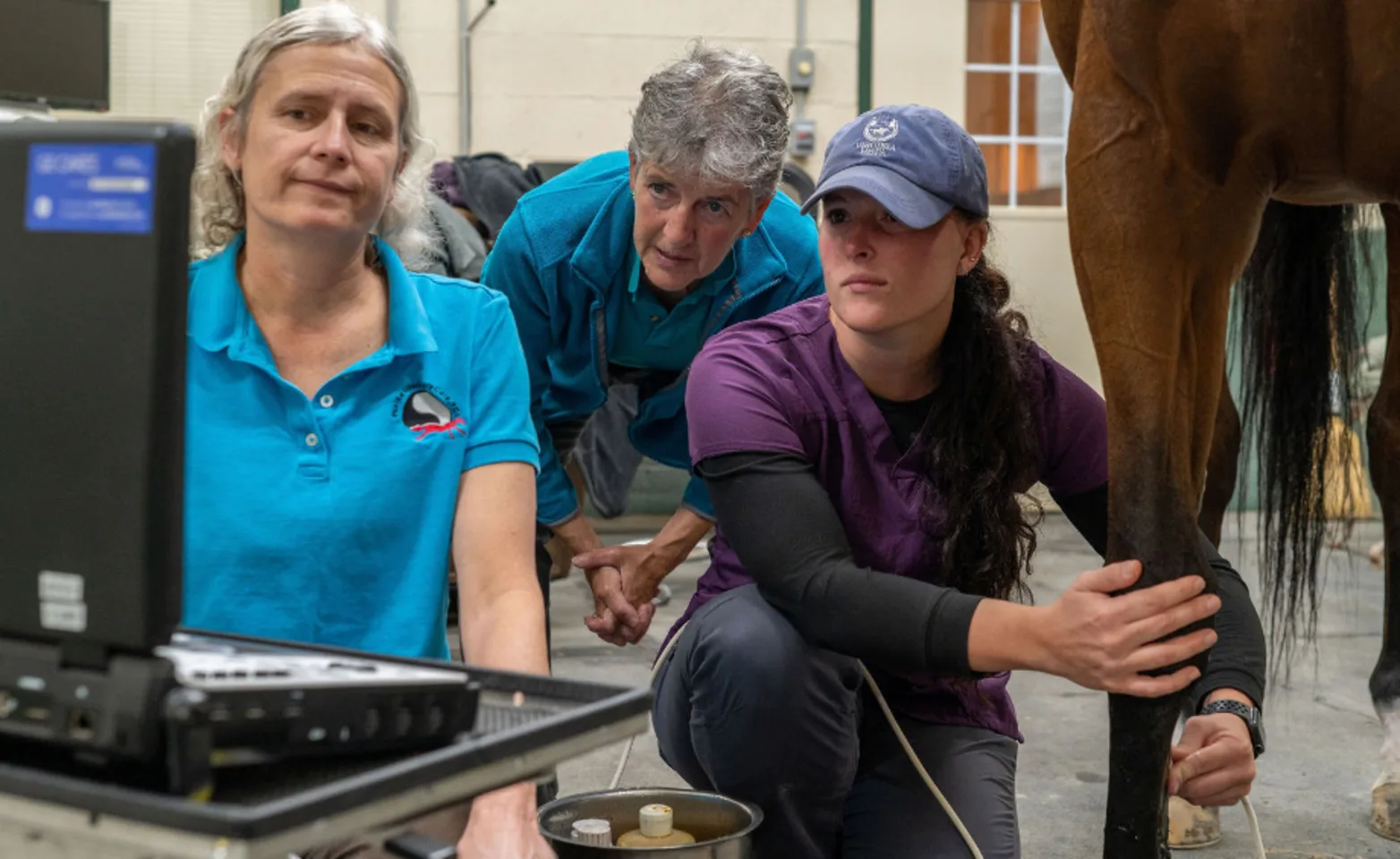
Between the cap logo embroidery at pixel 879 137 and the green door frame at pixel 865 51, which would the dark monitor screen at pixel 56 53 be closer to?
the green door frame at pixel 865 51

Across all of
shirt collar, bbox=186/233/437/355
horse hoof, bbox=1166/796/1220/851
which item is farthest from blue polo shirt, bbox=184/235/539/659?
horse hoof, bbox=1166/796/1220/851

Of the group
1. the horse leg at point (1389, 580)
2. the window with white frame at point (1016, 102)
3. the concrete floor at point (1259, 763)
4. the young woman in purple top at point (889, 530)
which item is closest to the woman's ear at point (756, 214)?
the young woman in purple top at point (889, 530)

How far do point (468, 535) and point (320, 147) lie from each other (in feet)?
1.11

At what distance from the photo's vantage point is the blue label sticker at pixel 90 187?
56 centimetres

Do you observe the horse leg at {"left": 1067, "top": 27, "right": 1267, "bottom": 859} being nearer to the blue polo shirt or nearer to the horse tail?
the blue polo shirt

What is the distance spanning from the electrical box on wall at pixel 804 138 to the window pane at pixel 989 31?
2.21ft

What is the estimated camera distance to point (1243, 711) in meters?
1.38

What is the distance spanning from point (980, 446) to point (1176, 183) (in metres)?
0.31

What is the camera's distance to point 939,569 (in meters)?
1.49

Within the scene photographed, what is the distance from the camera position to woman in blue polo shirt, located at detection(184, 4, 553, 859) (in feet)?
3.92

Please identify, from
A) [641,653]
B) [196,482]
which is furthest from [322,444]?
[641,653]

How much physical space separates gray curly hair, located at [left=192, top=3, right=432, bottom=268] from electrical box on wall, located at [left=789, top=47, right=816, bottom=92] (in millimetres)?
4004

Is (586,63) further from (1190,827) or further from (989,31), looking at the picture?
(1190,827)

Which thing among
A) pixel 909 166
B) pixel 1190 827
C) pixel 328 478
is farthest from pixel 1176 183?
pixel 1190 827
